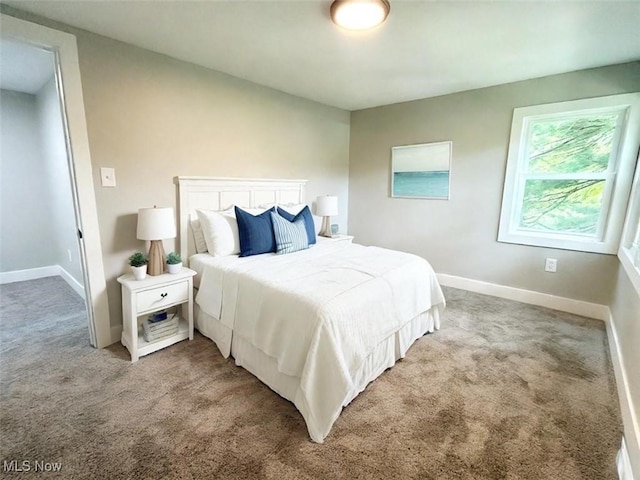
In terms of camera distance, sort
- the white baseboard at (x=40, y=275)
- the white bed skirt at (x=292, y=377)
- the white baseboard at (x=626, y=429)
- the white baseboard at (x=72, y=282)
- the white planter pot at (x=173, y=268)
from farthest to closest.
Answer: the white baseboard at (x=40, y=275) < the white baseboard at (x=72, y=282) < the white planter pot at (x=173, y=268) < the white bed skirt at (x=292, y=377) < the white baseboard at (x=626, y=429)

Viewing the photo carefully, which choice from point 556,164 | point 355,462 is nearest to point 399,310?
point 355,462

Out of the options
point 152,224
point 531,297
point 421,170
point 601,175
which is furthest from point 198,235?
point 601,175

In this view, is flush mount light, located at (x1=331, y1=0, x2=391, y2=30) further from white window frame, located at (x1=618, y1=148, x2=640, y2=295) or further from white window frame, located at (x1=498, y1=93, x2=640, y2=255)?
white window frame, located at (x1=618, y1=148, x2=640, y2=295)

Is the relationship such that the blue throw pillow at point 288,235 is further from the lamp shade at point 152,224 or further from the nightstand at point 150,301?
the lamp shade at point 152,224

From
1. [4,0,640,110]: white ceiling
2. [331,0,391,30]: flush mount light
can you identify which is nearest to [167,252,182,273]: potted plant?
[4,0,640,110]: white ceiling

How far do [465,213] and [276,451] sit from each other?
319 cm

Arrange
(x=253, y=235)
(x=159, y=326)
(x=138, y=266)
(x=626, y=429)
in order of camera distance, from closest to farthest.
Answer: (x=626, y=429) < (x=138, y=266) < (x=159, y=326) < (x=253, y=235)

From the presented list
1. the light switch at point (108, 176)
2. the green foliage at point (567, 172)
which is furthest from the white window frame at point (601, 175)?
the light switch at point (108, 176)

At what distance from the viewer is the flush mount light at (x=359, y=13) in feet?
5.48

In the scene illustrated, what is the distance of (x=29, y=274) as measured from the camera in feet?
12.4

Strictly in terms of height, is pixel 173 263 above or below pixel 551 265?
above

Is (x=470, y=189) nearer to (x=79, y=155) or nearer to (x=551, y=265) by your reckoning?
(x=551, y=265)

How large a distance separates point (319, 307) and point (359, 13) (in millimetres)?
1728

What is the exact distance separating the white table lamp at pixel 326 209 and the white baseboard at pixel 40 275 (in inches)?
113
